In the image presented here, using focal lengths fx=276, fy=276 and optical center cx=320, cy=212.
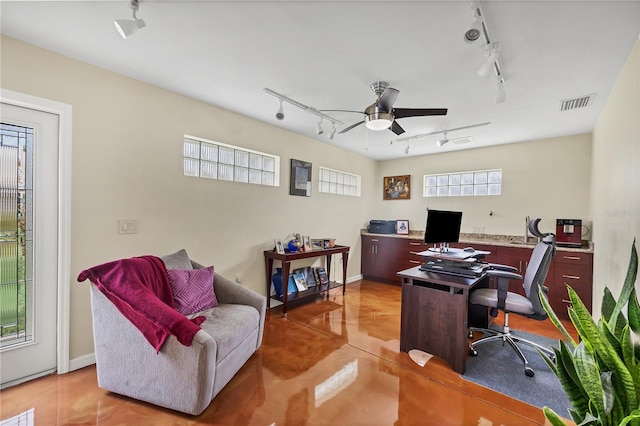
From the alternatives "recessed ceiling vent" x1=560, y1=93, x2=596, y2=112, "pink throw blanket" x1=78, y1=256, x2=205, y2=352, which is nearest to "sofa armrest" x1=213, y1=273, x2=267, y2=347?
"pink throw blanket" x1=78, y1=256, x2=205, y2=352

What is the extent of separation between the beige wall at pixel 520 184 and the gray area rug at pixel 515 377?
2.23 metres

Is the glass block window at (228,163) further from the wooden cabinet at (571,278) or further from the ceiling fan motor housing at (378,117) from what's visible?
the wooden cabinet at (571,278)

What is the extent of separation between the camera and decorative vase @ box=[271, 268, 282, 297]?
3727mm

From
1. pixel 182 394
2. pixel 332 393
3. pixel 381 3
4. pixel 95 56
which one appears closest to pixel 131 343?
pixel 182 394

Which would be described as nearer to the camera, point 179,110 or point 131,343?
point 131,343

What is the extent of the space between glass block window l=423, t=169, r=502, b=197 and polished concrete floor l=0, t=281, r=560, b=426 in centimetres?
333

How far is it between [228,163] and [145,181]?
1.02 metres

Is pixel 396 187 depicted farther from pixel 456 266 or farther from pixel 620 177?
pixel 620 177

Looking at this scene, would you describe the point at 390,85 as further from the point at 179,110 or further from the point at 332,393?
the point at 332,393

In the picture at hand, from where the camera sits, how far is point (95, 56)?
217cm

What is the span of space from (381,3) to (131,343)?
8.52 ft

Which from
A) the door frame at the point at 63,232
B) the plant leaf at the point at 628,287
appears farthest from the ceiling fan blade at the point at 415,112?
the door frame at the point at 63,232

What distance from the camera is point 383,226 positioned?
545 centimetres

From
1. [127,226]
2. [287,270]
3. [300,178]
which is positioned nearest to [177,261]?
[127,226]
